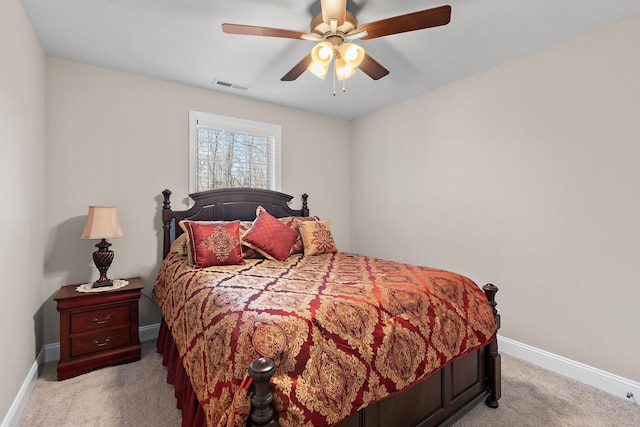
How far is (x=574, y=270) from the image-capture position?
241 cm

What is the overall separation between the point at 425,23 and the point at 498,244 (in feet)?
6.83

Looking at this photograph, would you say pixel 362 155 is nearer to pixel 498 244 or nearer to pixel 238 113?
pixel 238 113

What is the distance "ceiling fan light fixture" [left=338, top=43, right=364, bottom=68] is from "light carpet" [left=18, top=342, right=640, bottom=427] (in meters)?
2.35

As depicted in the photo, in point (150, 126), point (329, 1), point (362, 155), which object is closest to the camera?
point (329, 1)

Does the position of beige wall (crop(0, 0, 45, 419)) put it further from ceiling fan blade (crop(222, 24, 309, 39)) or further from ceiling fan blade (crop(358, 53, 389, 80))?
ceiling fan blade (crop(358, 53, 389, 80))

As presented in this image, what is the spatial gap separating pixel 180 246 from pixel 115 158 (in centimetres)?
106

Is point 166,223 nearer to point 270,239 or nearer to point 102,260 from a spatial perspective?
point 102,260

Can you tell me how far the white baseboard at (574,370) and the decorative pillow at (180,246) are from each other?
3092 mm

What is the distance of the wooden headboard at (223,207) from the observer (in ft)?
10.4

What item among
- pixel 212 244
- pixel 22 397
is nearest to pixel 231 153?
pixel 212 244

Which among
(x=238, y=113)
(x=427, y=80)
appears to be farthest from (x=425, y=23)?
(x=238, y=113)

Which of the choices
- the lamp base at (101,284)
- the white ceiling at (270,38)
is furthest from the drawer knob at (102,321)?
the white ceiling at (270,38)

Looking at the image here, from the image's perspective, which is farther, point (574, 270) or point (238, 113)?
point (238, 113)

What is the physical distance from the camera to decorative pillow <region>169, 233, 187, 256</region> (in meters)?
2.93
